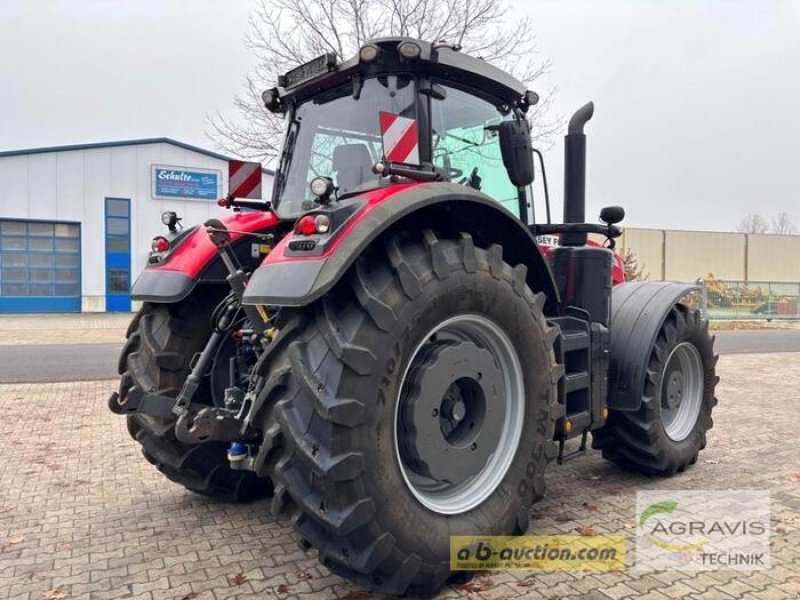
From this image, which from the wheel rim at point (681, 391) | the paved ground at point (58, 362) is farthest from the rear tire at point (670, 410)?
the paved ground at point (58, 362)

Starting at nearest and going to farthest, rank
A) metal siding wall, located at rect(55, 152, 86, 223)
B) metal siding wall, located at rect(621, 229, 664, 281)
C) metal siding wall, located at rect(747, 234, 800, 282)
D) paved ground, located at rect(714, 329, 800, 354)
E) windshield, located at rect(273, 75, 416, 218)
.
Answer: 1. windshield, located at rect(273, 75, 416, 218)
2. paved ground, located at rect(714, 329, 800, 354)
3. metal siding wall, located at rect(55, 152, 86, 223)
4. metal siding wall, located at rect(621, 229, 664, 281)
5. metal siding wall, located at rect(747, 234, 800, 282)

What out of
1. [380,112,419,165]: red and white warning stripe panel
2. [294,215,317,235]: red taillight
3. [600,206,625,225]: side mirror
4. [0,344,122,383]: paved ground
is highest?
[380,112,419,165]: red and white warning stripe panel

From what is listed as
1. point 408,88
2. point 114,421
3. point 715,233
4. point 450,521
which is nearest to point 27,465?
point 114,421

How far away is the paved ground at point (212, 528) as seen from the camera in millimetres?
3080

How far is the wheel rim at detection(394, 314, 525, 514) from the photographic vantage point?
2.97m

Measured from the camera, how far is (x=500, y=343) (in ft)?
11.1

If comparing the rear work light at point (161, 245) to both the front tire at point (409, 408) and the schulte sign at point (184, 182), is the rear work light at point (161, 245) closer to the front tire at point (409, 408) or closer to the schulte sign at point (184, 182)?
the front tire at point (409, 408)

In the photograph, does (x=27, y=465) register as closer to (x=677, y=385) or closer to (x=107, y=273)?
(x=677, y=385)

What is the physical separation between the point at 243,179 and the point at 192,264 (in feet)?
2.74

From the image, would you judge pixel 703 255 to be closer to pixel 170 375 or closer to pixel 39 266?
pixel 39 266

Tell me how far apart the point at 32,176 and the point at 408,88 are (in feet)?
77.3

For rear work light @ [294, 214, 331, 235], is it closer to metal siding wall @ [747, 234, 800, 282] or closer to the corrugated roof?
the corrugated roof

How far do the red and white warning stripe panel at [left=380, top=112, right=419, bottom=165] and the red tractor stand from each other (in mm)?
11

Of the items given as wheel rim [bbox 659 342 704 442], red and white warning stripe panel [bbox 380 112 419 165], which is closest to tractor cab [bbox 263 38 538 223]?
red and white warning stripe panel [bbox 380 112 419 165]
